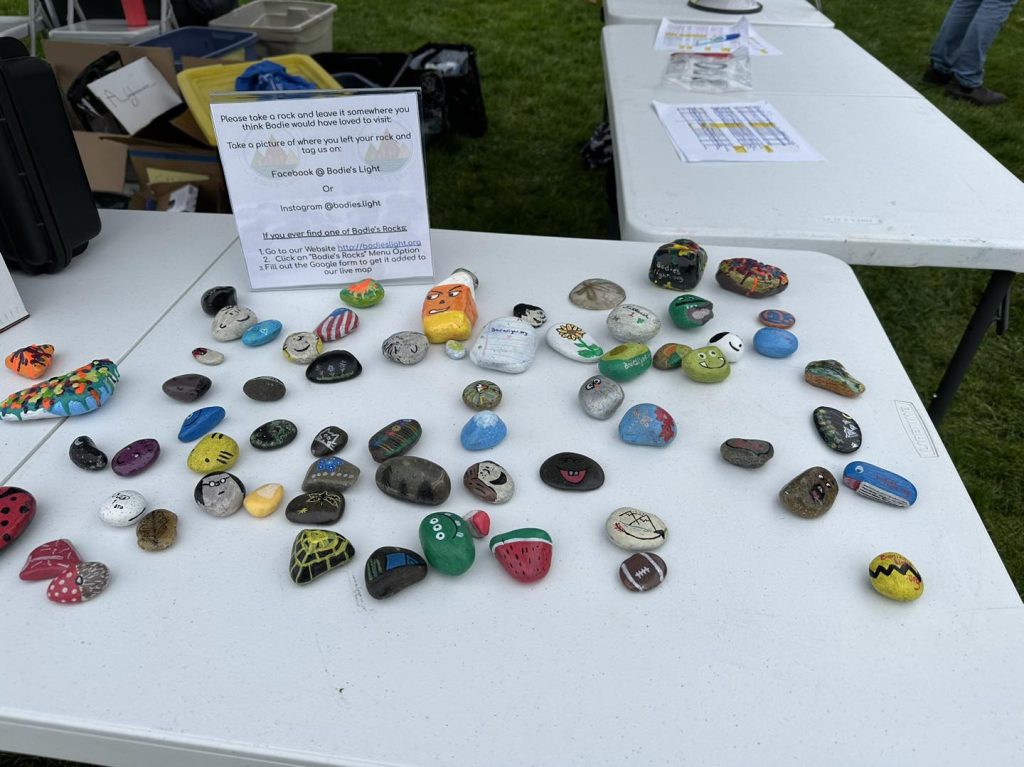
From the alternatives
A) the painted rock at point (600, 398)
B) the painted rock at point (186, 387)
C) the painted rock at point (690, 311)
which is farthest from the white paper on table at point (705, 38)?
the painted rock at point (186, 387)

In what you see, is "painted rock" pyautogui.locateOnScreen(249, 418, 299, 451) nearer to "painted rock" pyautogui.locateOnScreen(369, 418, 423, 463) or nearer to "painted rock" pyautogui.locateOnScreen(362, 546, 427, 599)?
"painted rock" pyautogui.locateOnScreen(369, 418, 423, 463)

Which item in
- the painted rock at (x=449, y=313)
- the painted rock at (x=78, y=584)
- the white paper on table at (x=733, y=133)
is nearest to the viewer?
the painted rock at (x=78, y=584)

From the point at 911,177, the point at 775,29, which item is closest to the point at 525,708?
the point at 911,177

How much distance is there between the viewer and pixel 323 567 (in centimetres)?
64

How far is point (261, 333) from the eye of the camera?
937 millimetres

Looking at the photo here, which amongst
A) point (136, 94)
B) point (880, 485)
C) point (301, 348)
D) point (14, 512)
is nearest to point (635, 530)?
point (880, 485)

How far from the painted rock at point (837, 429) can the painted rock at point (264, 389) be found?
624mm

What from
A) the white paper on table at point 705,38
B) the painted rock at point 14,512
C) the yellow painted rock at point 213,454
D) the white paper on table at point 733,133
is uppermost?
the white paper on table at point 705,38

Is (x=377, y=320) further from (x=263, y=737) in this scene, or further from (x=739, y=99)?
(x=739, y=99)

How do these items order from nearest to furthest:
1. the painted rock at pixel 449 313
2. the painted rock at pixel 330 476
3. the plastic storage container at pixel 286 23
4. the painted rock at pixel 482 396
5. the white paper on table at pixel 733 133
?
1. the painted rock at pixel 330 476
2. the painted rock at pixel 482 396
3. the painted rock at pixel 449 313
4. the white paper on table at pixel 733 133
5. the plastic storage container at pixel 286 23

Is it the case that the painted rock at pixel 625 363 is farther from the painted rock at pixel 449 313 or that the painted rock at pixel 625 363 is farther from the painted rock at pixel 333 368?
the painted rock at pixel 333 368

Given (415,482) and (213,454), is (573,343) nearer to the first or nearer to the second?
(415,482)

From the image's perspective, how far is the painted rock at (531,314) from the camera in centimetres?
97

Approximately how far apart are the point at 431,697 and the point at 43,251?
888 mm
